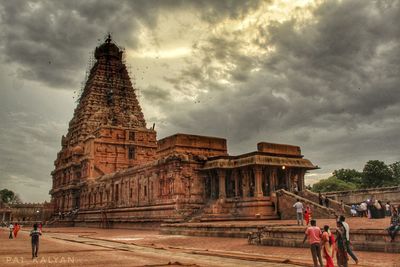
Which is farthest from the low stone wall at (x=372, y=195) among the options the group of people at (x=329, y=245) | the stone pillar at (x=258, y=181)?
the group of people at (x=329, y=245)

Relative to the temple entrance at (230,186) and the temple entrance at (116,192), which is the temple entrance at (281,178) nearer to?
the temple entrance at (230,186)

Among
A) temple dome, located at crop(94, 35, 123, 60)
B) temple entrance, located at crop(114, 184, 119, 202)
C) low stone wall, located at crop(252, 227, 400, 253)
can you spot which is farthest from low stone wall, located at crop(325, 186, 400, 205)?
temple dome, located at crop(94, 35, 123, 60)

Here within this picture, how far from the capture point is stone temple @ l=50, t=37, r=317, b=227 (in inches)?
1387

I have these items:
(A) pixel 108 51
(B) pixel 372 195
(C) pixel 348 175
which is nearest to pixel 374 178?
(C) pixel 348 175

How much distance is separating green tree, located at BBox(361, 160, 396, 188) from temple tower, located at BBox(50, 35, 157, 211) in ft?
135

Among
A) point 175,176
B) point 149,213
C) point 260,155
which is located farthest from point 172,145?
point 260,155

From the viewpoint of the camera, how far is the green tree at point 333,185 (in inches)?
3145

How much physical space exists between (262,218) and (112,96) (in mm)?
54349

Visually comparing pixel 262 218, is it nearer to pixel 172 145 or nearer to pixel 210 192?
pixel 210 192

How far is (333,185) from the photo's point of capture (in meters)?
81.6

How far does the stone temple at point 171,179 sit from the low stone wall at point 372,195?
602cm

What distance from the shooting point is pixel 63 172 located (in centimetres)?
7400

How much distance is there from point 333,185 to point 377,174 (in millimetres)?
9577

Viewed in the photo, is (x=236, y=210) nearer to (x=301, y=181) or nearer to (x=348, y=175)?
(x=301, y=181)
